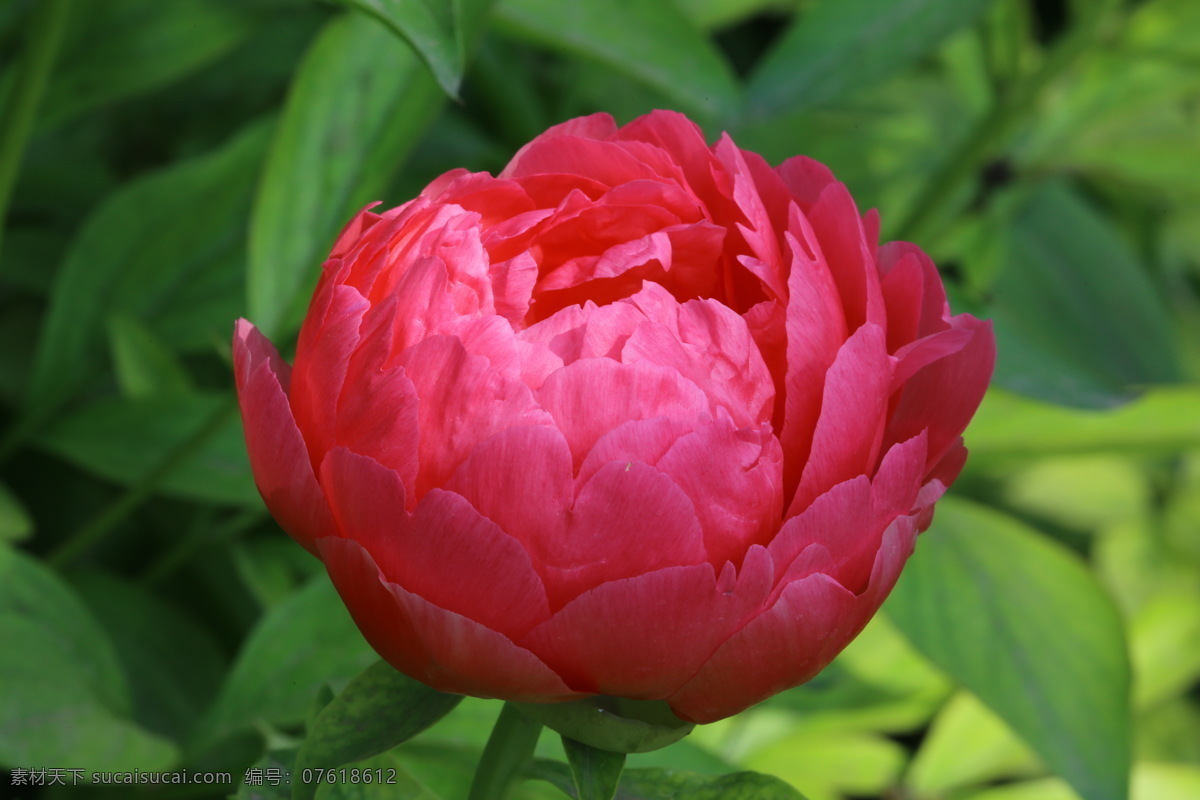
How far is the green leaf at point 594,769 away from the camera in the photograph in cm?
30

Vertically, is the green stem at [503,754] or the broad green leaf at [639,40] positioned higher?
the broad green leaf at [639,40]

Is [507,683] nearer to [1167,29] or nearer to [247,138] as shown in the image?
[247,138]

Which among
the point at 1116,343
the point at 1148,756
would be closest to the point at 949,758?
the point at 1148,756

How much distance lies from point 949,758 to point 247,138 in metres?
0.68

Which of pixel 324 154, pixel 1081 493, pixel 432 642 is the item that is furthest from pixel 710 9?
pixel 432 642

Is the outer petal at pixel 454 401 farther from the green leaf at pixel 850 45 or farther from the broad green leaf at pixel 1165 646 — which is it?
the broad green leaf at pixel 1165 646

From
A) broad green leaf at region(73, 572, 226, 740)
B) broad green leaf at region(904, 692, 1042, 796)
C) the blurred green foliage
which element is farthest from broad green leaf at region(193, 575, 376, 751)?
broad green leaf at region(904, 692, 1042, 796)

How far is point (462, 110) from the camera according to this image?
1.00 m

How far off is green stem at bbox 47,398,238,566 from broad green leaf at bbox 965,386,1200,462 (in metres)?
0.46

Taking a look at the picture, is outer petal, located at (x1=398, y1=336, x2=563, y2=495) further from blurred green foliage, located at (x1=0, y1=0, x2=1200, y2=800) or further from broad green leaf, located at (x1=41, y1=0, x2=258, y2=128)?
broad green leaf, located at (x1=41, y1=0, x2=258, y2=128)

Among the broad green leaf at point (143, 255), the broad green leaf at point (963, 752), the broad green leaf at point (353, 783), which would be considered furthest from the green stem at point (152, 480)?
the broad green leaf at point (963, 752)

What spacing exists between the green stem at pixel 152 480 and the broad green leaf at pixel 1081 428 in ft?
1.49

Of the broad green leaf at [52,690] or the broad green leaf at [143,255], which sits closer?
the broad green leaf at [52,690]

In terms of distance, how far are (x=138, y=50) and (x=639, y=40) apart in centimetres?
32
